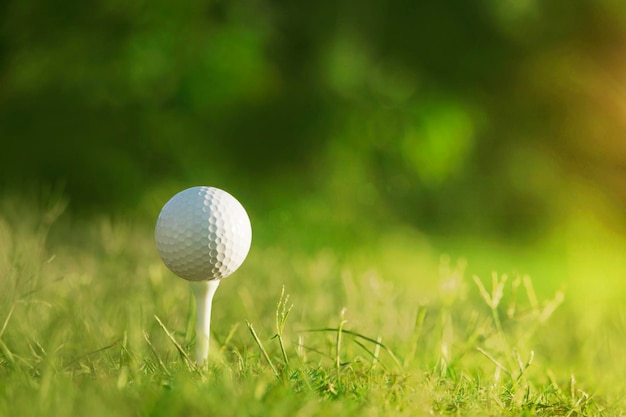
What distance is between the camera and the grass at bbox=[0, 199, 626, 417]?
1619mm

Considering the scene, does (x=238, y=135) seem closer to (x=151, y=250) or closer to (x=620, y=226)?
(x=151, y=250)

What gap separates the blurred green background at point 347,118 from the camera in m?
5.73

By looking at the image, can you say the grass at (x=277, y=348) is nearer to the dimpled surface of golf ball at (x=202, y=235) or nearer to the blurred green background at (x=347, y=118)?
the dimpled surface of golf ball at (x=202, y=235)

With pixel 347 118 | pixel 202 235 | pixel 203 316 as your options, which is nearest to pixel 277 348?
pixel 203 316

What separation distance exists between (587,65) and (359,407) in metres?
7.63

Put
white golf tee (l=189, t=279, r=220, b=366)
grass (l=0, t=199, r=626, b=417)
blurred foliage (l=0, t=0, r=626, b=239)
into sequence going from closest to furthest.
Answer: grass (l=0, t=199, r=626, b=417) → white golf tee (l=189, t=279, r=220, b=366) → blurred foliage (l=0, t=0, r=626, b=239)

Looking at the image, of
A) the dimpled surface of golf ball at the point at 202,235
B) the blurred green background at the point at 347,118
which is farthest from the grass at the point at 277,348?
the blurred green background at the point at 347,118

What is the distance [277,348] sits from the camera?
7.63 ft

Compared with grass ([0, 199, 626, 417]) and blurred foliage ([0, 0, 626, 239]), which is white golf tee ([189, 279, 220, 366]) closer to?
grass ([0, 199, 626, 417])

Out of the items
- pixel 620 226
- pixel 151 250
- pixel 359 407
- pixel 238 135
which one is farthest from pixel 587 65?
pixel 359 407

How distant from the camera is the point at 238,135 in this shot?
7086 mm

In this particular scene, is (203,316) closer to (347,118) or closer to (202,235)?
(202,235)

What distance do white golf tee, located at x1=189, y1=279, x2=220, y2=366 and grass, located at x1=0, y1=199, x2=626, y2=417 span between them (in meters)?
0.05

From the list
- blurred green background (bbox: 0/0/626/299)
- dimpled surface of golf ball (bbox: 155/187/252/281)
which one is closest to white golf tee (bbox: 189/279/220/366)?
dimpled surface of golf ball (bbox: 155/187/252/281)
